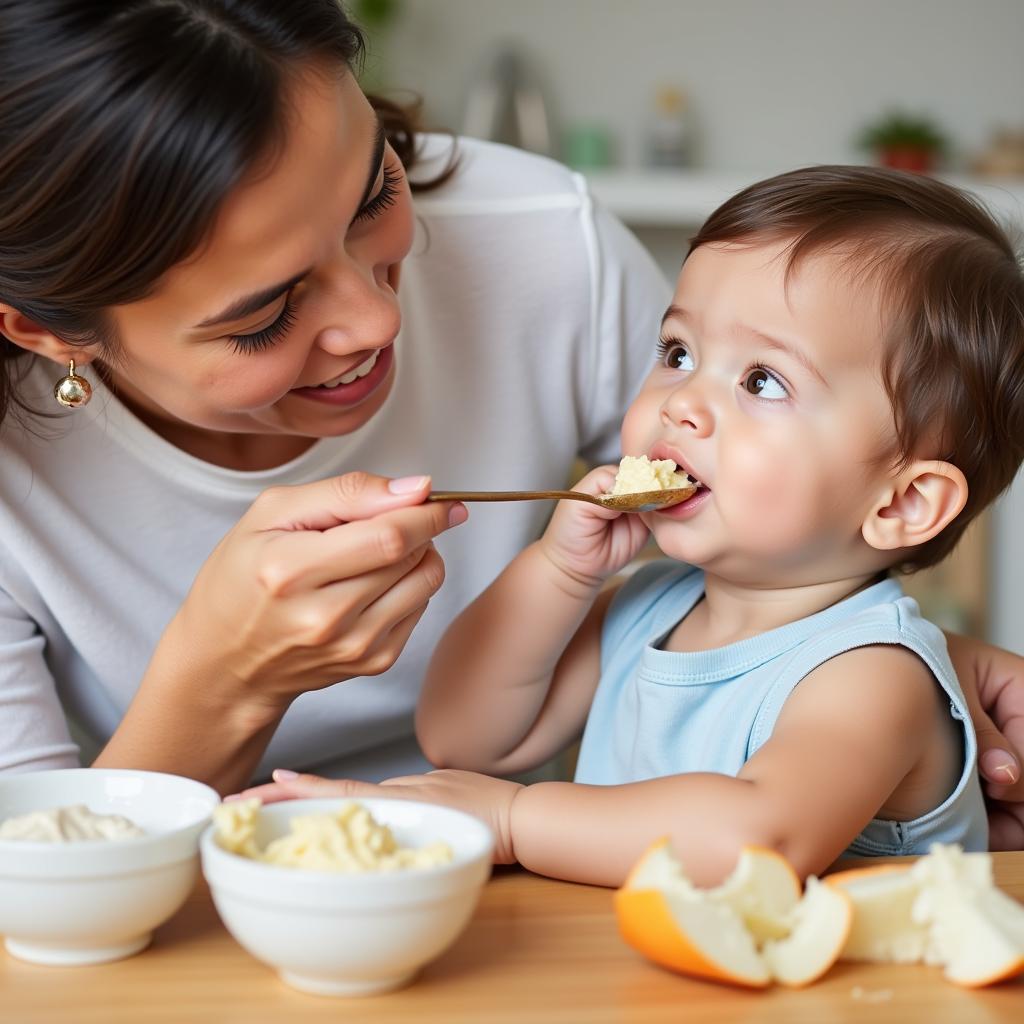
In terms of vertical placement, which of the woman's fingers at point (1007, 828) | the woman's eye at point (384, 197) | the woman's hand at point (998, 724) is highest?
the woman's eye at point (384, 197)

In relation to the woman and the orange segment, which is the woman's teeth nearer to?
the woman

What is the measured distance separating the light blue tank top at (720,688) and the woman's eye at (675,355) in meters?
0.25

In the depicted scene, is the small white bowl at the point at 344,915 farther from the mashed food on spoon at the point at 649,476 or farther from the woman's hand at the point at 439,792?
the mashed food on spoon at the point at 649,476

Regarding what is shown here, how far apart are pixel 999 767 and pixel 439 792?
570 millimetres

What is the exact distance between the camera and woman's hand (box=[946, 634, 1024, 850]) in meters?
1.27

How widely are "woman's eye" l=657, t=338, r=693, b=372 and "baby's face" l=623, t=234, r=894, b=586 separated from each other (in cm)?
4

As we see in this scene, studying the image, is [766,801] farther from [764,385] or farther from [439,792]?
[764,385]

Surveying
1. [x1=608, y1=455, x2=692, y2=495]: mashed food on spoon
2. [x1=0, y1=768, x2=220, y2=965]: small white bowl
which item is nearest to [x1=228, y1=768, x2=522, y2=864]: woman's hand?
[x1=0, y1=768, x2=220, y2=965]: small white bowl

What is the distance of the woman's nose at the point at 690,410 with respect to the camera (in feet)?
3.98

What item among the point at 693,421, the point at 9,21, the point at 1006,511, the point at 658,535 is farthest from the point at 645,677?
the point at 1006,511

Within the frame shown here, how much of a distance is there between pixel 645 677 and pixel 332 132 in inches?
23.5

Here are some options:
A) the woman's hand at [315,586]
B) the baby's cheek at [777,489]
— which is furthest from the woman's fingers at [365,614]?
the baby's cheek at [777,489]

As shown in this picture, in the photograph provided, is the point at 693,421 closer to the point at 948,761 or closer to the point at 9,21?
the point at 948,761

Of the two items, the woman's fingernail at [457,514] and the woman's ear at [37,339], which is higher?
the woman's ear at [37,339]
